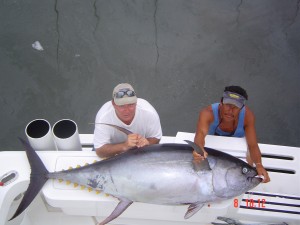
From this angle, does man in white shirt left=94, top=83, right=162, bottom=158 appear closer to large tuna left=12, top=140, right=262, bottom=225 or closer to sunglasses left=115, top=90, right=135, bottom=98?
sunglasses left=115, top=90, right=135, bottom=98

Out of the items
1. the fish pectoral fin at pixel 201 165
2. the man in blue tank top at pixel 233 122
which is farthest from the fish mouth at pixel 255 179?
the fish pectoral fin at pixel 201 165

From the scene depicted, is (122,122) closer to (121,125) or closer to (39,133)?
(121,125)

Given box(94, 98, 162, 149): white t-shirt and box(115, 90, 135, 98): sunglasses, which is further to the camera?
box(94, 98, 162, 149): white t-shirt

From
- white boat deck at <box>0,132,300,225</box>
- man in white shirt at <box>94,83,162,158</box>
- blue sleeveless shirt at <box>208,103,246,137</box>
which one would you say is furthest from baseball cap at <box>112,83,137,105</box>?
blue sleeveless shirt at <box>208,103,246,137</box>

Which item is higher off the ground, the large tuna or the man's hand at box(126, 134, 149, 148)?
the man's hand at box(126, 134, 149, 148)

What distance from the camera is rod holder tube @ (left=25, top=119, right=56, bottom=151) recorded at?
2221 millimetres

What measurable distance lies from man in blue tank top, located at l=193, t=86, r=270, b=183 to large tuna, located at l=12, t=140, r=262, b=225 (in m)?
0.24

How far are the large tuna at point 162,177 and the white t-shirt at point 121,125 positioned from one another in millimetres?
302

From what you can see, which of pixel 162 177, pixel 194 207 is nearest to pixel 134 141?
pixel 162 177

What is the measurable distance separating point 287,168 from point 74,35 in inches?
131

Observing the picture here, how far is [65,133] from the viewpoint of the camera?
2297 mm

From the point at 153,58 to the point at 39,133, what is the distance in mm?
2424

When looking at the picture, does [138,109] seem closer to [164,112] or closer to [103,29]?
[164,112]
